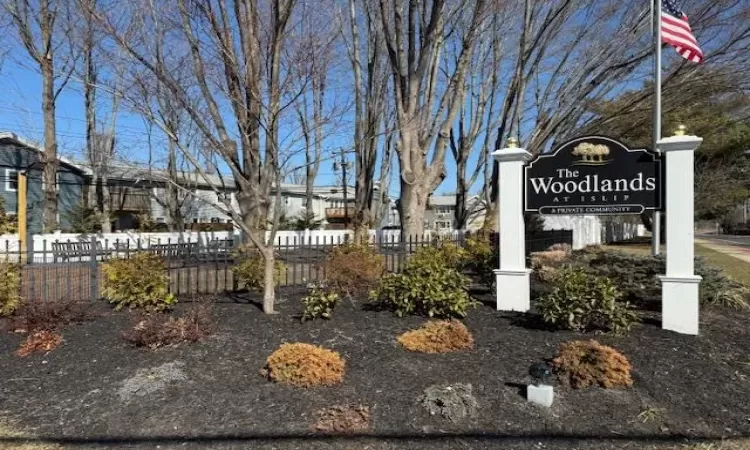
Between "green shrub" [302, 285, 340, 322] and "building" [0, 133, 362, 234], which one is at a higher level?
"building" [0, 133, 362, 234]

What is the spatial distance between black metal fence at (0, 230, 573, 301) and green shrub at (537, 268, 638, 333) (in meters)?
3.47

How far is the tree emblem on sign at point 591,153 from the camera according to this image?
666cm

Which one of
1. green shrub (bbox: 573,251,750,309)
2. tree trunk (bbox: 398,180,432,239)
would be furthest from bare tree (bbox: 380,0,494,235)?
green shrub (bbox: 573,251,750,309)

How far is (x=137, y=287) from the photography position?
6.95 metres

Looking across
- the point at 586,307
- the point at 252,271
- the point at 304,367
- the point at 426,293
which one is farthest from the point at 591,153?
the point at 252,271

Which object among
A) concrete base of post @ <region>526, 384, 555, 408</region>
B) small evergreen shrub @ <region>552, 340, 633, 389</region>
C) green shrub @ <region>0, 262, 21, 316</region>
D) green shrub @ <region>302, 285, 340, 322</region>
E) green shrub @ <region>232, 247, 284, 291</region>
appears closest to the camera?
concrete base of post @ <region>526, 384, 555, 408</region>

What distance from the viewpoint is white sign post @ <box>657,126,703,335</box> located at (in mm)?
5953

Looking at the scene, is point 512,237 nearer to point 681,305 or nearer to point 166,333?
point 681,305

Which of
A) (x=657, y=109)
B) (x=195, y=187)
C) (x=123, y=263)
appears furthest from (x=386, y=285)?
(x=195, y=187)

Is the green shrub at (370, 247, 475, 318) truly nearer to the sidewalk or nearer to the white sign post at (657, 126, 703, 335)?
the white sign post at (657, 126, 703, 335)

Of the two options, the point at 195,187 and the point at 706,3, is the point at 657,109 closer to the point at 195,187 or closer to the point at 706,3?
the point at 706,3

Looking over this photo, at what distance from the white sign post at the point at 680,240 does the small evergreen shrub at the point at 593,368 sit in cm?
209

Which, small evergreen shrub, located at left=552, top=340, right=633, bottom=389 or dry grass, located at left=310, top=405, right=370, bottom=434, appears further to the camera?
small evergreen shrub, located at left=552, top=340, right=633, bottom=389

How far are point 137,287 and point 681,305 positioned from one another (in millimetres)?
6498
